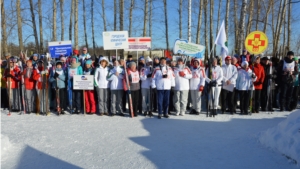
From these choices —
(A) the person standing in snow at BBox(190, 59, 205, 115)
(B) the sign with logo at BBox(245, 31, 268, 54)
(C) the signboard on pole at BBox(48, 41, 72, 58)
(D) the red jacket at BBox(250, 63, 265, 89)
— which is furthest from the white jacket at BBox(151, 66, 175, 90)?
(C) the signboard on pole at BBox(48, 41, 72, 58)

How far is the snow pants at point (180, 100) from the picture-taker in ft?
28.9

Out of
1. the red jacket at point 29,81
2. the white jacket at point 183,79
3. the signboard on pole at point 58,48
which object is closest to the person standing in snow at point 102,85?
the red jacket at point 29,81

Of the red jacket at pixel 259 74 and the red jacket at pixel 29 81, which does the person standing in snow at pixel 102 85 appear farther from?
the red jacket at pixel 259 74

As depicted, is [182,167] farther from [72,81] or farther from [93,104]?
[72,81]

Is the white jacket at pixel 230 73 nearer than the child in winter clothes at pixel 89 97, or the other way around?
Answer: the white jacket at pixel 230 73

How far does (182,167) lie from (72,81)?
5.92 meters

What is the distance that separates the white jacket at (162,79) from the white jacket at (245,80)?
8.12ft

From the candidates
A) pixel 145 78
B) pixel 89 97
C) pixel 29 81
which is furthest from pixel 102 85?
pixel 29 81

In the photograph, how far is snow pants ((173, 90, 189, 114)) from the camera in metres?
8.82

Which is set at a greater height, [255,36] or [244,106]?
[255,36]

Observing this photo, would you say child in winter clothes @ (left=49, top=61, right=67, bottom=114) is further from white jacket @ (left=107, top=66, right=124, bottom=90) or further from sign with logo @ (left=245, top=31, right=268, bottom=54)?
sign with logo @ (left=245, top=31, right=268, bottom=54)

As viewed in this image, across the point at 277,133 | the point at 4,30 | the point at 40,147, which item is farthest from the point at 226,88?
the point at 4,30

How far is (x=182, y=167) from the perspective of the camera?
448cm

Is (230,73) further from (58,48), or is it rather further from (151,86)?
(58,48)
